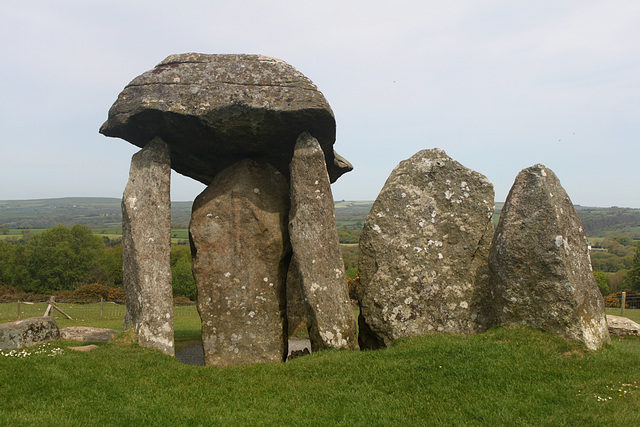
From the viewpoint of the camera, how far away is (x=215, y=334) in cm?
1044

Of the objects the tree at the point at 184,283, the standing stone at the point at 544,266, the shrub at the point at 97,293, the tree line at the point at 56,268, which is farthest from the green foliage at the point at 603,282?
the standing stone at the point at 544,266

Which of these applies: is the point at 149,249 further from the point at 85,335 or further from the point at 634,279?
the point at 634,279

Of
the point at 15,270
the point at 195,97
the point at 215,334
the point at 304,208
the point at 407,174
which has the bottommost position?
the point at 15,270

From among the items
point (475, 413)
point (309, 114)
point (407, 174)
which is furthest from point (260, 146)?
point (475, 413)

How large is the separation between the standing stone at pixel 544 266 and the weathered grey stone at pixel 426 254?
32.5 inches

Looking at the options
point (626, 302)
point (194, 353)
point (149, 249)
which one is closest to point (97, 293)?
point (194, 353)

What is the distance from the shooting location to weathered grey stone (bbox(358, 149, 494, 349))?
9.80 meters

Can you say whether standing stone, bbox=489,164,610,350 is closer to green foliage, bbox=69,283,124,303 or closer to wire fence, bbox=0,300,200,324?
wire fence, bbox=0,300,200,324

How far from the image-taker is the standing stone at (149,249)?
32.6 ft

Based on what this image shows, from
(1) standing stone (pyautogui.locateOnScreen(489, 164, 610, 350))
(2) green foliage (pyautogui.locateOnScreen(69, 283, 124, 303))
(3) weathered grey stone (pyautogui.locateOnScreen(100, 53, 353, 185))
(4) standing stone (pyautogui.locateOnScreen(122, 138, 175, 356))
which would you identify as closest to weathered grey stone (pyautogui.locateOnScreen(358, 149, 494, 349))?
(1) standing stone (pyautogui.locateOnScreen(489, 164, 610, 350))

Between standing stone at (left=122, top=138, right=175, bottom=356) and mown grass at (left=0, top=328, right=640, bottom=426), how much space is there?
2.86 feet

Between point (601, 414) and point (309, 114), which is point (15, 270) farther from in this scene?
point (601, 414)

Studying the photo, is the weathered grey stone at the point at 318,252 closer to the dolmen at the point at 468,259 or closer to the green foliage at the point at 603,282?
the dolmen at the point at 468,259

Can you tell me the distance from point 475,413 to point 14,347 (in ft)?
27.7
